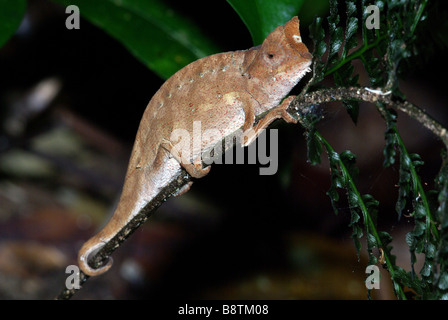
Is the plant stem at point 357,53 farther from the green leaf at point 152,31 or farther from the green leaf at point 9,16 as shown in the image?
the green leaf at point 9,16

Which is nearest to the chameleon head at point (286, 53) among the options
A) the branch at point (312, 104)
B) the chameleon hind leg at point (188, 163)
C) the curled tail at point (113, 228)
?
the branch at point (312, 104)

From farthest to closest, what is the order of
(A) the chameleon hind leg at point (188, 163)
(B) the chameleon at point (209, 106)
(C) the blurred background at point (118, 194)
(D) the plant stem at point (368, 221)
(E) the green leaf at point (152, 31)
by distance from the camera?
(C) the blurred background at point (118, 194) < (E) the green leaf at point (152, 31) < (A) the chameleon hind leg at point (188, 163) < (B) the chameleon at point (209, 106) < (D) the plant stem at point (368, 221)

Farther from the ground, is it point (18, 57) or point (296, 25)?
point (18, 57)

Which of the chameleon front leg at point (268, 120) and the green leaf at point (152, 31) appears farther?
the green leaf at point (152, 31)

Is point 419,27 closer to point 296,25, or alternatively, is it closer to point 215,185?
point 296,25

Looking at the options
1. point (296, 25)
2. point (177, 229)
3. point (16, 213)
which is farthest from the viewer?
point (177, 229)

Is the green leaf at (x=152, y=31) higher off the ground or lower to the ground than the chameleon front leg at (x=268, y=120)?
higher
